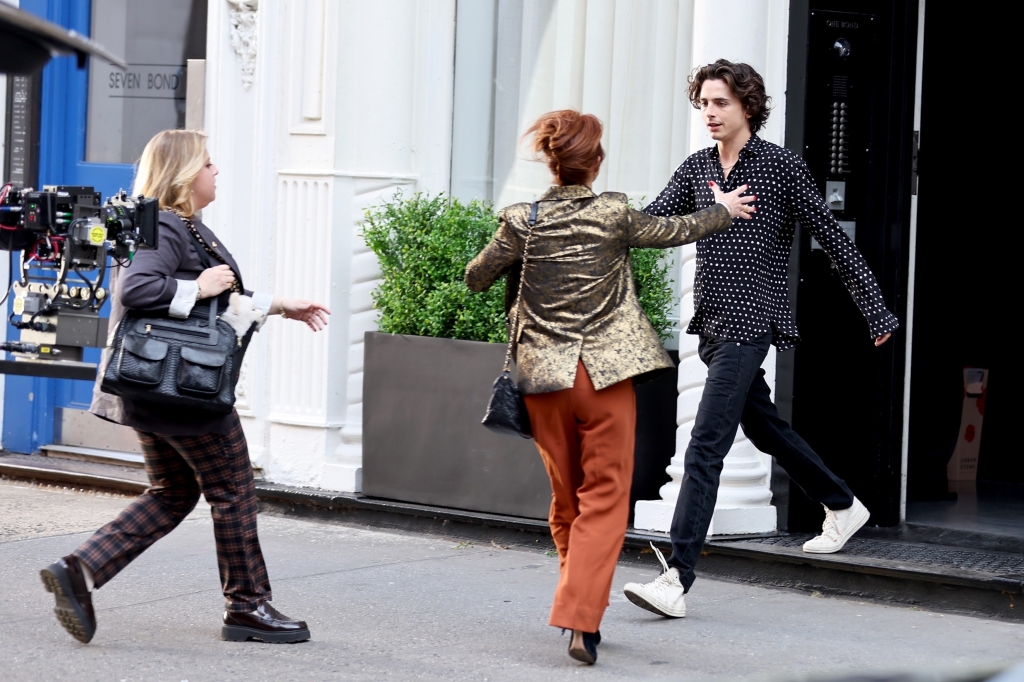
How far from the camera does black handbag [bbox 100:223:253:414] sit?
461 centimetres

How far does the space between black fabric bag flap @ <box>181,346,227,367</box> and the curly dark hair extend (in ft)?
6.79

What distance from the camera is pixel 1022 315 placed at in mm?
9078

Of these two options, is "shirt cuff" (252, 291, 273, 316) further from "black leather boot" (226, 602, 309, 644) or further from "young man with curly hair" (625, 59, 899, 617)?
"young man with curly hair" (625, 59, 899, 617)

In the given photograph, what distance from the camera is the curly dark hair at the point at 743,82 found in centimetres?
542

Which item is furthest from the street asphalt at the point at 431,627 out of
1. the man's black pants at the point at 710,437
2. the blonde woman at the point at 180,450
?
the man's black pants at the point at 710,437

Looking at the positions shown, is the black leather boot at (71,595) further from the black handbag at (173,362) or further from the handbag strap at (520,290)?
the handbag strap at (520,290)

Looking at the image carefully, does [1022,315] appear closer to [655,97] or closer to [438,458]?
[655,97]

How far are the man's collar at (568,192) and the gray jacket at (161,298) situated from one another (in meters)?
1.11

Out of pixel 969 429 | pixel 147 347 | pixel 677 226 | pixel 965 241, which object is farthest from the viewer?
pixel 965 241

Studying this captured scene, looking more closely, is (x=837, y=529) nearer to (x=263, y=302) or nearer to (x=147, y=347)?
(x=263, y=302)

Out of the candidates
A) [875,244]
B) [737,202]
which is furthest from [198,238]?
[875,244]

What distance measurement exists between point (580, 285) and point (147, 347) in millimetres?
1355

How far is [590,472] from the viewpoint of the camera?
4.70 meters

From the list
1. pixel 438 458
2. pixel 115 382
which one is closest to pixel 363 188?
pixel 438 458
